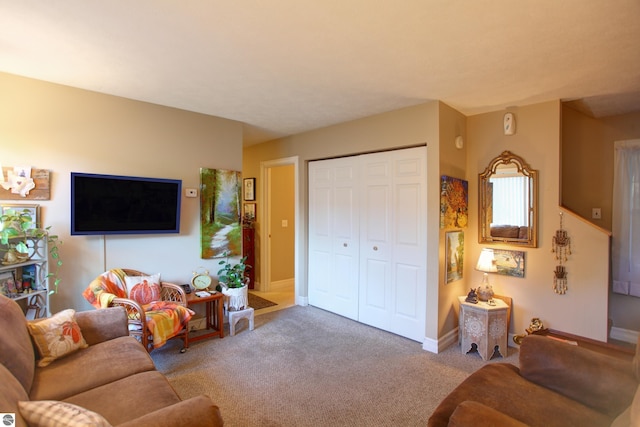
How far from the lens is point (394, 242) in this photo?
3.57 m

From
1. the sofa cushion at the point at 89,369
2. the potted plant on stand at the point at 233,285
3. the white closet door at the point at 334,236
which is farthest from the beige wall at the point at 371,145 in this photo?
the sofa cushion at the point at 89,369

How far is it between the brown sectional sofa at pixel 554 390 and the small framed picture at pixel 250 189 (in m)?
4.31

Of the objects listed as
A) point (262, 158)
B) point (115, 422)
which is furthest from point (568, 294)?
point (262, 158)

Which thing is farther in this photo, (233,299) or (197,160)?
(197,160)

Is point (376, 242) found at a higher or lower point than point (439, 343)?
higher

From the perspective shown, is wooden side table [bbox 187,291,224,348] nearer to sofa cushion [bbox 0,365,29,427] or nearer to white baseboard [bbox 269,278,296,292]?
white baseboard [bbox 269,278,296,292]

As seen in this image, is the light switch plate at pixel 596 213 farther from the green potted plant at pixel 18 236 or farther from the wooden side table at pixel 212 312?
the green potted plant at pixel 18 236

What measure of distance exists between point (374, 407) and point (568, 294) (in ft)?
7.38

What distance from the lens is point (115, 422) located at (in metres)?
1.41

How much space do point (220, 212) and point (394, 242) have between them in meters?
2.05

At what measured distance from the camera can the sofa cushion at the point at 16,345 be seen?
1.53 metres

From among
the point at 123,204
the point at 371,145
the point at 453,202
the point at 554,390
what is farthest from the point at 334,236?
the point at 554,390

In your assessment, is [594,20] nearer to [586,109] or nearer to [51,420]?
[586,109]

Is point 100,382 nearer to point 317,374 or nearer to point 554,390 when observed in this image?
point 317,374
